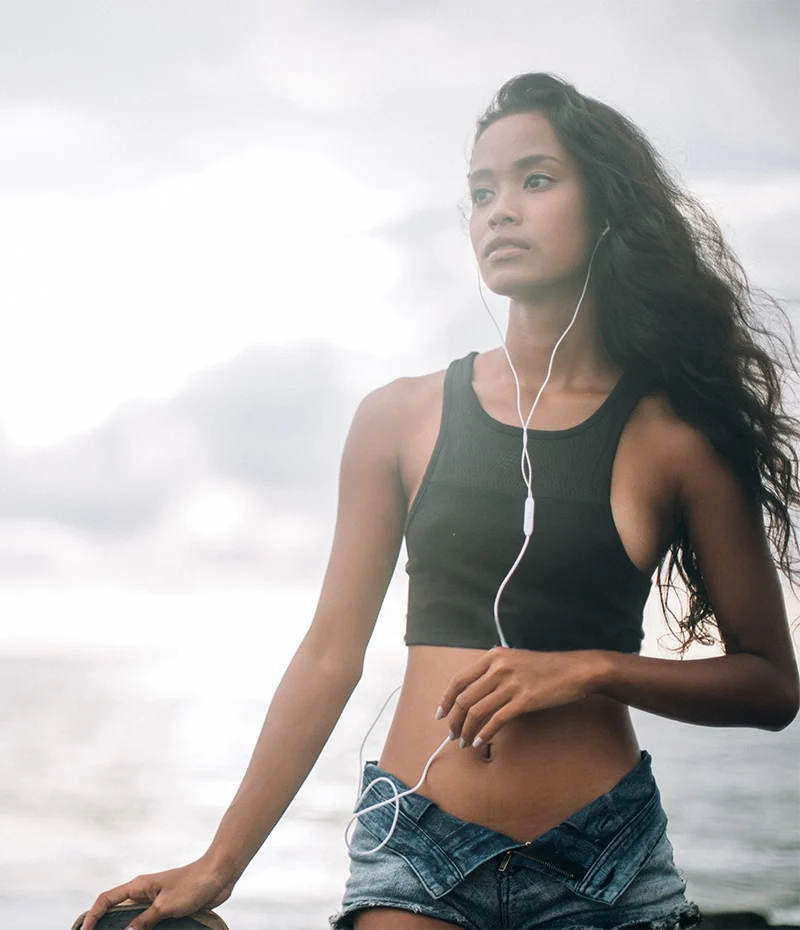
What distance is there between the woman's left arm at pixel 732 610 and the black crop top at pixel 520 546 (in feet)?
0.30

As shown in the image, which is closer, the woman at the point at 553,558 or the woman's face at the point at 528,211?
the woman at the point at 553,558

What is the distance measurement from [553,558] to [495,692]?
0.25 m

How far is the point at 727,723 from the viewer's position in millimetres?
1252

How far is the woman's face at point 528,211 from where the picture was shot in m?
1.42

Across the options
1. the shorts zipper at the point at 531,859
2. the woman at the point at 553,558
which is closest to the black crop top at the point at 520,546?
the woman at the point at 553,558

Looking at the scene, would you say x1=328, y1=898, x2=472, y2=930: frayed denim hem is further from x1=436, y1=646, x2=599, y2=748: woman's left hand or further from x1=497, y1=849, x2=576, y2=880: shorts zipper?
x1=436, y1=646, x2=599, y2=748: woman's left hand

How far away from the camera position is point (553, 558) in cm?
126

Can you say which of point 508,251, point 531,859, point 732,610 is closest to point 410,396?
point 508,251

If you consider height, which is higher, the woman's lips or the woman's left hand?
the woman's lips

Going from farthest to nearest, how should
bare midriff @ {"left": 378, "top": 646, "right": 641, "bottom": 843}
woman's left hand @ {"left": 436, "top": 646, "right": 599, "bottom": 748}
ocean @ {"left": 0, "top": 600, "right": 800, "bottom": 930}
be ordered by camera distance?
ocean @ {"left": 0, "top": 600, "right": 800, "bottom": 930}, bare midriff @ {"left": 378, "top": 646, "right": 641, "bottom": 843}, woman's left hand @ {"left": 436, "top": 646, "right": 599, "bottom": 748}

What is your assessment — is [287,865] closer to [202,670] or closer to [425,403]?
[202,670]

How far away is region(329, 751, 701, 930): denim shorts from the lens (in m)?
1.13

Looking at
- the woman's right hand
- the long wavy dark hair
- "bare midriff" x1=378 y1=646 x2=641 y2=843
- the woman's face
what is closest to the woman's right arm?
the woman's right hand

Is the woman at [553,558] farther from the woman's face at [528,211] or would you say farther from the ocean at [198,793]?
the ocean at [198,793]
